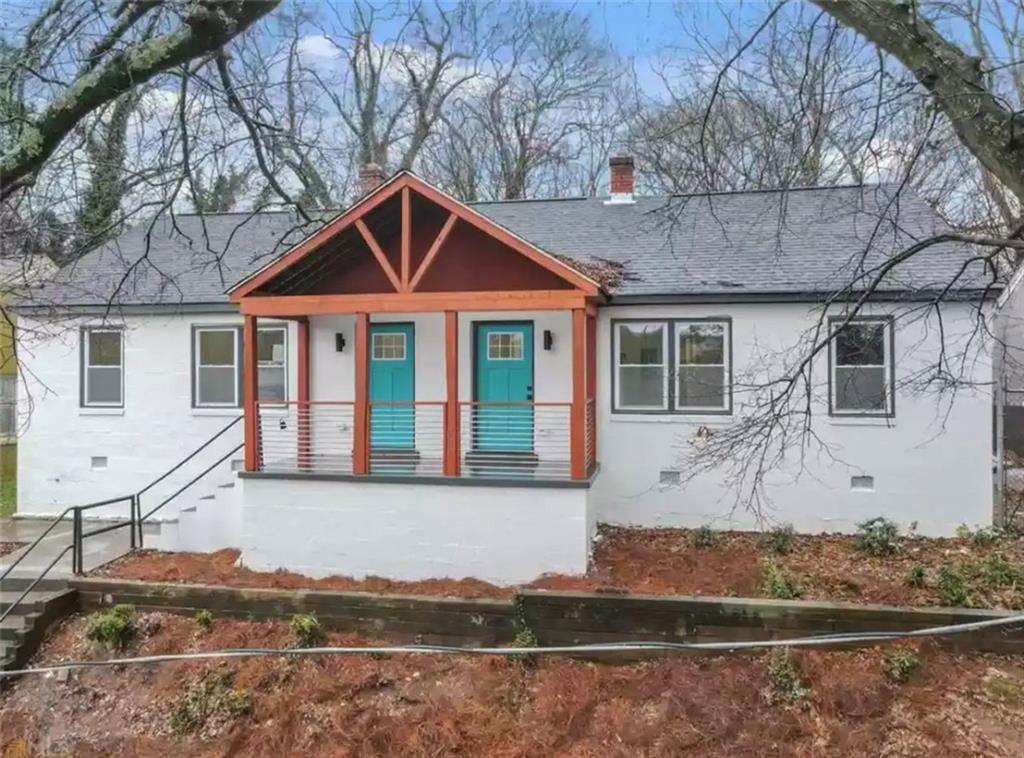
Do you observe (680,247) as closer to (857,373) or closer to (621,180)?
(621,180)

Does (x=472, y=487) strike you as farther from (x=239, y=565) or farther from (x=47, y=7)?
(x=47, y=7)

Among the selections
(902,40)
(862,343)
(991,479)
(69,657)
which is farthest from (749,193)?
(69,657)

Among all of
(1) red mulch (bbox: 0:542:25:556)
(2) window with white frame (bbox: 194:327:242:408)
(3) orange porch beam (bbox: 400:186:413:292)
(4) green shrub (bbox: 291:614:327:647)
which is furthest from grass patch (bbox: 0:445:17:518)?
(3) orange porch beam (bbox: 400:186:413:292)

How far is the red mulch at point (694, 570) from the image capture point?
7.21 m

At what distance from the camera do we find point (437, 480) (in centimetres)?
816

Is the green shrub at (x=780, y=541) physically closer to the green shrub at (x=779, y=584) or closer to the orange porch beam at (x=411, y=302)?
the green shrub at (x=779, y=584)

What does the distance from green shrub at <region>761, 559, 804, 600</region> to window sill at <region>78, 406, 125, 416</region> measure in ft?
32.2

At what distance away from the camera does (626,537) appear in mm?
9219

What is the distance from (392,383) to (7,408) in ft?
42.3

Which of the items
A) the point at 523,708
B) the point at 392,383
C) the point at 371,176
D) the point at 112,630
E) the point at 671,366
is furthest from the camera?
the point at 371,176

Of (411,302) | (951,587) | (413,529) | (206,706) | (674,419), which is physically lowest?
(206,706)

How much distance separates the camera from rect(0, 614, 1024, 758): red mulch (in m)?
5.72

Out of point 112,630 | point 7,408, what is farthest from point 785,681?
point 7,408

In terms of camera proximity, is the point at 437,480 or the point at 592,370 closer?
the point at 437,480
